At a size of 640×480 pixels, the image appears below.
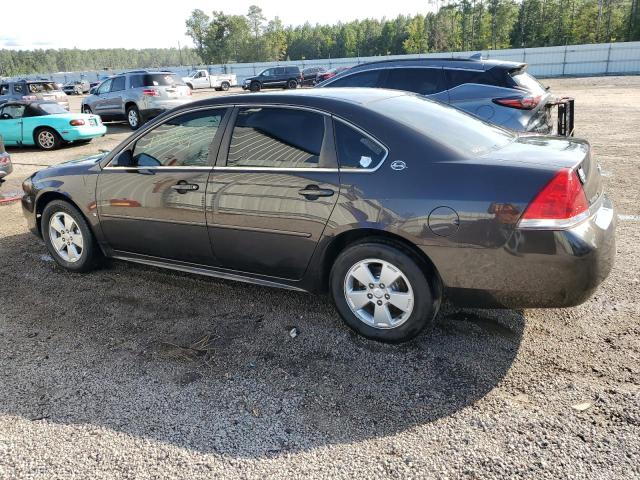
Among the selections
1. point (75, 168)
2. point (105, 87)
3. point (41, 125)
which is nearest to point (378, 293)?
point (75, 168)

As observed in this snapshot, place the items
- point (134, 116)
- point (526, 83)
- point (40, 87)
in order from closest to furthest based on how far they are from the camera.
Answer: point (526, 83) < point (134, 116) < point (40, 87)

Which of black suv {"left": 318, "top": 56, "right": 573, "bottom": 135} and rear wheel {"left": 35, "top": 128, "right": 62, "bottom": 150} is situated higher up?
black suv {"left": 318, "top": 56, "right": 573, "bottom": 135}

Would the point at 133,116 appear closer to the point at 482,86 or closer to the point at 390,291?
the point at 482,86

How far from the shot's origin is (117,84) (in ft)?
57.4

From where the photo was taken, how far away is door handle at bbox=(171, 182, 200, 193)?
13.4 ft

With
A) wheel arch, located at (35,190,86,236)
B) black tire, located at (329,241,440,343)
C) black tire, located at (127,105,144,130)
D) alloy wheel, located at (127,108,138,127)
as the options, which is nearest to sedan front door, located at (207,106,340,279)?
black tire, located at (329,241,440,343)

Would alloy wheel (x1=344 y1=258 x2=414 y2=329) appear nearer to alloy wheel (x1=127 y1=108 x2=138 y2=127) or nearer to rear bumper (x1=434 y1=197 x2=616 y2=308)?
rear bumper (x1=434 y1=197 x2=616 y2=308)

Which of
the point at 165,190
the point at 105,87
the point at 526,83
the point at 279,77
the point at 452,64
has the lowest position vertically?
the point at 279,77

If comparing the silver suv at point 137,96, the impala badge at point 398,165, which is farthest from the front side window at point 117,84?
the impala badge at point 398,165

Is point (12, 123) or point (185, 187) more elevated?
point (185, 187)

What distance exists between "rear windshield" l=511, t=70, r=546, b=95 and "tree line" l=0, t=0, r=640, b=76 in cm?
7166

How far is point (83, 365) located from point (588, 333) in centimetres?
334

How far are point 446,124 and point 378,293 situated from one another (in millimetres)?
1271

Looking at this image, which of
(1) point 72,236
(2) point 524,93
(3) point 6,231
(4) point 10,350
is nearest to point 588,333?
(4) point 10,350
